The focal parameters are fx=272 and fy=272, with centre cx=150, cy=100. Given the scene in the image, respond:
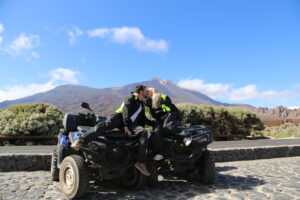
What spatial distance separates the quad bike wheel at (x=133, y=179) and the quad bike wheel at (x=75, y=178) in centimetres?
114

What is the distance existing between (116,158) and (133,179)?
744 millimetres

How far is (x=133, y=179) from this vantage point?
220 inches

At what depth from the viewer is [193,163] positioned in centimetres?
579

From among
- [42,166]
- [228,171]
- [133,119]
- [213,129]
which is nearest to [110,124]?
[133,119]

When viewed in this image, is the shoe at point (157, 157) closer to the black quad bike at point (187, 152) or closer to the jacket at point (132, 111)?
the black quad bike at point (187, 152)

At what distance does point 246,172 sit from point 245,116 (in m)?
16.0

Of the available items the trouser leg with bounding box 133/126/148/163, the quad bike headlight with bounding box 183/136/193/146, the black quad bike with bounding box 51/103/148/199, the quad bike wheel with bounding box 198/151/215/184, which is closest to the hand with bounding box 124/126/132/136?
the black quad bike with bounding box 51/103/148/199

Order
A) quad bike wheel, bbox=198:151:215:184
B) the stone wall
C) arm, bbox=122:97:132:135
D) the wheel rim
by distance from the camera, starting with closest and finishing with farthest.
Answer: the wheel rim → arm, bbox=122:97:132:135 → quad bike wheel, bbox=198:151:215:184 → the stone wall

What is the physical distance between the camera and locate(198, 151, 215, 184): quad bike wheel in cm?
592

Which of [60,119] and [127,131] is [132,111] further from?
[60,119]

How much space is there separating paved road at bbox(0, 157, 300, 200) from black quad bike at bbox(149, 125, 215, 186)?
0.31m

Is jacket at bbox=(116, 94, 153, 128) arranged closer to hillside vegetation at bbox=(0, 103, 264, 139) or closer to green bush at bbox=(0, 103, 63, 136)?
hillside vegetation at bbox=(0, 103, 264, 139)

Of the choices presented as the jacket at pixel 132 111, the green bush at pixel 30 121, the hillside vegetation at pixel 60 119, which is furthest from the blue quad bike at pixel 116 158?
the green bush at pixel 30 121

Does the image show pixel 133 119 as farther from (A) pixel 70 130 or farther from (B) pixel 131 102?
(A) pixel 70 130
